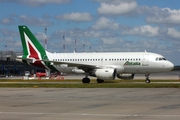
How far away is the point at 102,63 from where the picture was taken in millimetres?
47938

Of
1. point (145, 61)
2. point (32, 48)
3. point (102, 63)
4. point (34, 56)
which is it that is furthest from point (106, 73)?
point (32, 48)

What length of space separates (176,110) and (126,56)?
31.4 meters

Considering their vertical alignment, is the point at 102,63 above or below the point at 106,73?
above

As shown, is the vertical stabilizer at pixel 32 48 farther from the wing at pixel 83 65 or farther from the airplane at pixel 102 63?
the wing at pixel 83 65

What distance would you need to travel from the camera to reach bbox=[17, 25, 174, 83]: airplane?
46.6 m

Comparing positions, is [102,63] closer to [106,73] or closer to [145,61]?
[106,73]

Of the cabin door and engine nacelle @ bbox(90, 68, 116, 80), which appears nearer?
engine nacelle @ bbox(90, 68, 116, 80)

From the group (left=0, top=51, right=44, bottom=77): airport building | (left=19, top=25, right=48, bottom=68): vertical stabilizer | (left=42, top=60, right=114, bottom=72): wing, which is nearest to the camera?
(left=42, top=60, right=114, bottom=72): wing

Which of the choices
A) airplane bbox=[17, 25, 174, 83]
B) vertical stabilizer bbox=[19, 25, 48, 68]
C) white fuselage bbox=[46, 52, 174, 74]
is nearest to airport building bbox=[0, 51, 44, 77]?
vertical stabilizer bbox=[19, 25, 48, 68]

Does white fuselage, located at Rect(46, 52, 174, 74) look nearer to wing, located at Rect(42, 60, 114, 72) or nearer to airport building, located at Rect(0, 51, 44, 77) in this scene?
wing, located at Rect(42, 60, 114, 72)

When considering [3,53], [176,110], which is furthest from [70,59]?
[3,53]

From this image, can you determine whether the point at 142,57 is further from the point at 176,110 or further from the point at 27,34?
the point at 176,110

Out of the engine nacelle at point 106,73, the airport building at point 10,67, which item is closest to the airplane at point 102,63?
the engine nacelle at point 106,73

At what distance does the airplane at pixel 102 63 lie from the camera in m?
46.6
